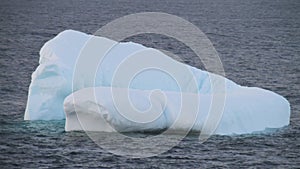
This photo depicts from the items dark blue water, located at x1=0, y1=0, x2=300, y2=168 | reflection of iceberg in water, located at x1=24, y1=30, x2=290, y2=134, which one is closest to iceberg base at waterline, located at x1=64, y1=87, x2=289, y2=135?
reflection of iceberg in water, located at x1=24, y1=30, x2=290, y2=134

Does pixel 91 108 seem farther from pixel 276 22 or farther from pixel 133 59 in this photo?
pixel 276 22

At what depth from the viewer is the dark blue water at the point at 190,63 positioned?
884 inches

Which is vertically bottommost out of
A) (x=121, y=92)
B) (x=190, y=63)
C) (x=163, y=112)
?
(x=163, y=112)

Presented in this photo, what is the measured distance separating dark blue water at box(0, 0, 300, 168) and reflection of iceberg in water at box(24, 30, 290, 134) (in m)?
0.45

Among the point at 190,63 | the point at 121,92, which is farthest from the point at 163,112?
the point at 190,63

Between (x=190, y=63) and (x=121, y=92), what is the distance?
19.0 meters

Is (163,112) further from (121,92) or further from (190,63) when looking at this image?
(190,63)

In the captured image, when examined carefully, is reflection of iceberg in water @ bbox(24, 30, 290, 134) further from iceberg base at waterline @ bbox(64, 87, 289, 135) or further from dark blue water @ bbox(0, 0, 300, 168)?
dark blue water @ bbox(0, 0, 300, 168)

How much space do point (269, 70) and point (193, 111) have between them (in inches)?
670

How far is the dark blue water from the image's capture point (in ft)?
73.7

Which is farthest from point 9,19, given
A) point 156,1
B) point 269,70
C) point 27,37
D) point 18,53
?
point 156,1

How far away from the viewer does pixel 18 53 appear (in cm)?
4575

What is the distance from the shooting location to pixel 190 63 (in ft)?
141

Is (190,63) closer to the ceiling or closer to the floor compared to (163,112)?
closer to the ceiling
